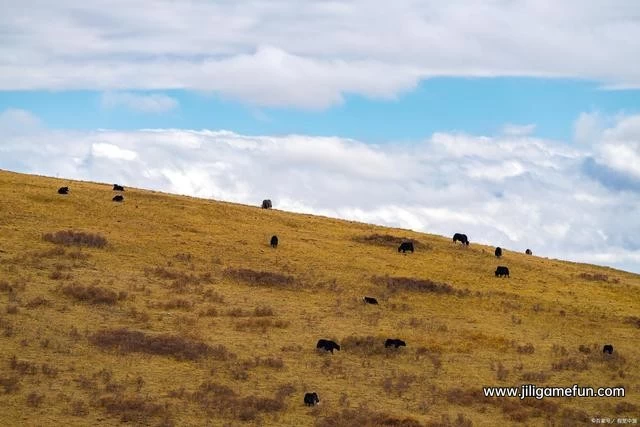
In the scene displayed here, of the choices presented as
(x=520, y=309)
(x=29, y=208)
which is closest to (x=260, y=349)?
(x=520, y=309)

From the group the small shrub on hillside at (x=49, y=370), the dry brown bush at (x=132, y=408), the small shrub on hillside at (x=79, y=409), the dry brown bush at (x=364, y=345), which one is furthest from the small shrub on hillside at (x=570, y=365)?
the small shrub on hillside at (x=49, y=370)

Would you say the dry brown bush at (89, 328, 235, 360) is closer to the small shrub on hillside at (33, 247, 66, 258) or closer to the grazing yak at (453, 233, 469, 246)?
the small shrub on hillside at (33, 247, 66, 258)

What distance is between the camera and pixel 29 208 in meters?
56.9

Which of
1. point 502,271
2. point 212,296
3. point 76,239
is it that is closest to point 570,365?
point 212,296

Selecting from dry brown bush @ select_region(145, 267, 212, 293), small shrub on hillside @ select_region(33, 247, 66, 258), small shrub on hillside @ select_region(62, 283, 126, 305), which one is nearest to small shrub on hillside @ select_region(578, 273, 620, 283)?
dry brown bush @ select_region(145, 267, 212, 293)

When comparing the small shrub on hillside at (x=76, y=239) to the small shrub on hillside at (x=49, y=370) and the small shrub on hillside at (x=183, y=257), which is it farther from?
the small shrub on hillside at (x=49, y=370)

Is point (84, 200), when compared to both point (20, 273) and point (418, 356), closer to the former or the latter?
point (20, 273)

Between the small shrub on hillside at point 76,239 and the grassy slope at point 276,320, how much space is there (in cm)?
80

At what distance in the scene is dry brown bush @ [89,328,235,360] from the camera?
112 ft

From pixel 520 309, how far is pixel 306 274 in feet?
41.0

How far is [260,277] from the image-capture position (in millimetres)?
48438

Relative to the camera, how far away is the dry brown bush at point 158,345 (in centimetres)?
3412

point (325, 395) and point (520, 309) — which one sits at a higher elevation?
point (520, 309)

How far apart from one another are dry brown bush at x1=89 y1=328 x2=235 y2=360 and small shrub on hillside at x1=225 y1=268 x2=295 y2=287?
1234 centimetres
